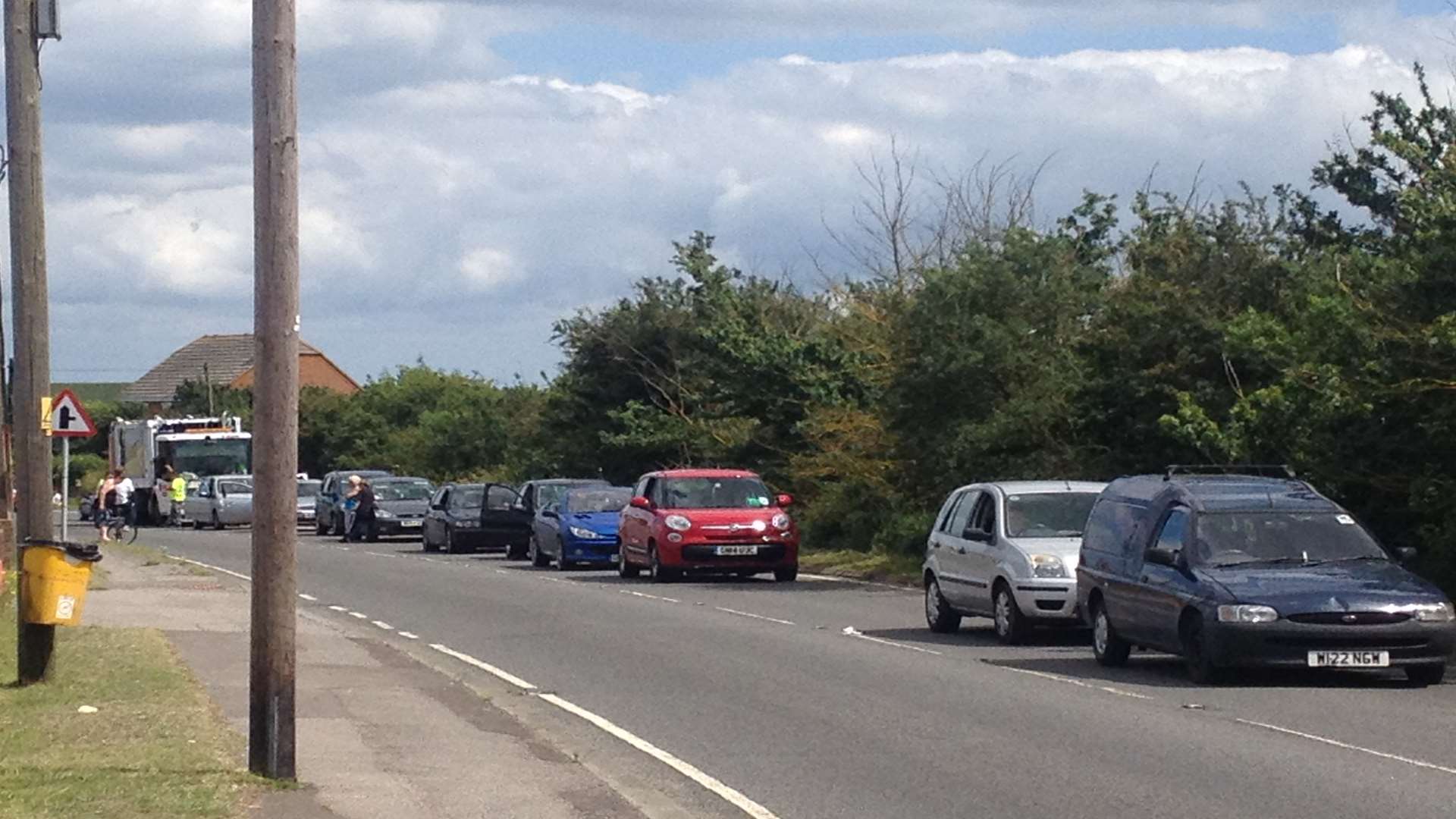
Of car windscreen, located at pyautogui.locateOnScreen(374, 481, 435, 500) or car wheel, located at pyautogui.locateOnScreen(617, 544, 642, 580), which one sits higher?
car windscreen, located at pyautogui.locateOnScreen(374, 481, 435, 500)

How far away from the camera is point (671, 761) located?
1255cm

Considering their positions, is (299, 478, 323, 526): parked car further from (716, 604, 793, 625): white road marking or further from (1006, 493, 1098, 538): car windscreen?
(1006, 493, 1098, 538): car windscreen

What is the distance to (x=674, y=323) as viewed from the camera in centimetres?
5266

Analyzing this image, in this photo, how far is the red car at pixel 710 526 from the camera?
30156 mm

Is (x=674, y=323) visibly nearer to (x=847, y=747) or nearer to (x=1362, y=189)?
(x=1362, y=189)

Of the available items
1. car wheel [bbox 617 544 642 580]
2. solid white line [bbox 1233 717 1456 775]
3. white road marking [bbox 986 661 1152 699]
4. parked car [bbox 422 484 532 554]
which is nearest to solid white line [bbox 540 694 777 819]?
solid white line [bbox 1233 717 1456 775]

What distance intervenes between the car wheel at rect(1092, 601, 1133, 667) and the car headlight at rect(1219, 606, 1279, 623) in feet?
6.60

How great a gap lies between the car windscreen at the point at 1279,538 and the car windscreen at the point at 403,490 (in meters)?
35.8

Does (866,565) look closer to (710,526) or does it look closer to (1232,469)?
(710,526)

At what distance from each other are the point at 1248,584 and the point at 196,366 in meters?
102

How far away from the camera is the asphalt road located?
1093 centimetres

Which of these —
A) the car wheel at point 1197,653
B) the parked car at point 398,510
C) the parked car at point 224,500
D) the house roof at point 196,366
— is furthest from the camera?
the house roof at point 196,366

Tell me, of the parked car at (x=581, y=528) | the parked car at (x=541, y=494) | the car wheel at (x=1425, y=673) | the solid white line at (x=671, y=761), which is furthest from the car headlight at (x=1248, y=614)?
the parked car at (x=541, y=494)

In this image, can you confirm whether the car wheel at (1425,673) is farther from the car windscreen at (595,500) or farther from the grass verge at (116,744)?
the car windscreen at (595,500)
